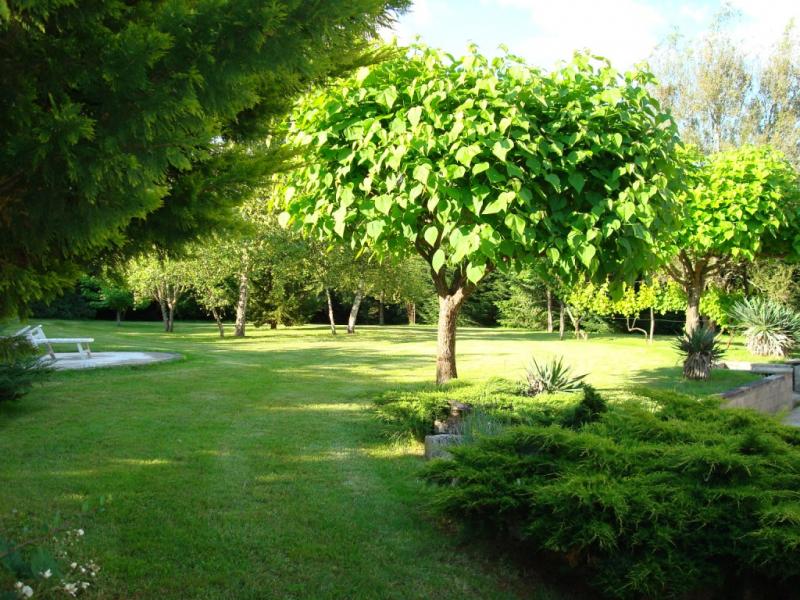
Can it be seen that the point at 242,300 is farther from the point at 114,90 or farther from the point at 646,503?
the point at 114,90

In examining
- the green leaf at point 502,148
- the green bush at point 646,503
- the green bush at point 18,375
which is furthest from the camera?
the green bush at point 18,375

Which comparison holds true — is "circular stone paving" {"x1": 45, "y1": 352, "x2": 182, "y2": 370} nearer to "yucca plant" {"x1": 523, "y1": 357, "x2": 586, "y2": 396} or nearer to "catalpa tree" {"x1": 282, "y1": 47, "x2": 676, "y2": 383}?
"catalpa tree" {"x1": 282, "y1": 47, "x2": 676, "y2": 383}

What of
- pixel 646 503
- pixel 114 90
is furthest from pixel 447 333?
pixel 114 90

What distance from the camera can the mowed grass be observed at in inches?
125

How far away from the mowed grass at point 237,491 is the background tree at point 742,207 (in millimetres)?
3324

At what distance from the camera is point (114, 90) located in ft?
6.41

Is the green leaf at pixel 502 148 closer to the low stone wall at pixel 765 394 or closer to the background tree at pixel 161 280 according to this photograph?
the low stone wall at pixel 765 394

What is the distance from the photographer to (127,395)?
27.9 feet

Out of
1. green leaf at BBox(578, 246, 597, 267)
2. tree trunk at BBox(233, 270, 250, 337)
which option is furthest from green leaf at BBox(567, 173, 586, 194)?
tree trunk at BBox(233, 270, 250, 337)

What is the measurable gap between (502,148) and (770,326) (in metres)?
12.5

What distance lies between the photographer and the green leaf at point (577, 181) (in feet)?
17.7

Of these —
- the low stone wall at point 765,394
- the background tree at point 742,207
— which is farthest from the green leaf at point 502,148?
the background tree at point 742,207

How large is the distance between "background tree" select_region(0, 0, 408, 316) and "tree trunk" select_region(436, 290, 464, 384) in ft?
18.3

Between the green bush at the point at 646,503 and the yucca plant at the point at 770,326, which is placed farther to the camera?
the yucca plant at the point at 770,326
